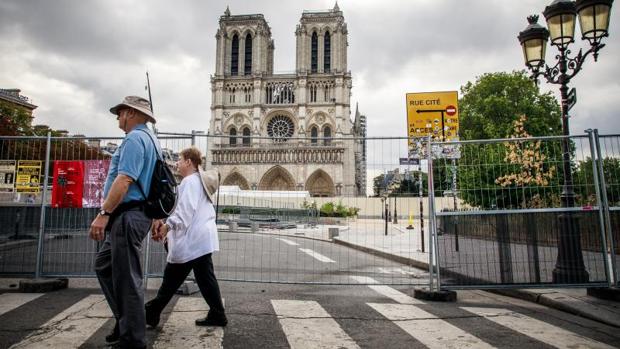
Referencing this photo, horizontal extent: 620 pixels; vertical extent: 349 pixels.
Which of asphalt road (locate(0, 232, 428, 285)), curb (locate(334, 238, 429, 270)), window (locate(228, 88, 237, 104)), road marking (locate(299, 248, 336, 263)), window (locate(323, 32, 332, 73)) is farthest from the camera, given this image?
window (locate(228, 88, 237, 104))

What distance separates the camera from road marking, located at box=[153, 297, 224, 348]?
284cm

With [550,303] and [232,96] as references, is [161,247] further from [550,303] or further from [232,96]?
[232,96]

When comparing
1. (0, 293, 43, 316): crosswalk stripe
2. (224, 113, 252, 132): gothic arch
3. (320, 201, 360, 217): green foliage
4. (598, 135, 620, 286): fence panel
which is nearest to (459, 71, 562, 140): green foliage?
(320, 201, 360, 217): green foliage

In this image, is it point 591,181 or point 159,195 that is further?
point 591,181

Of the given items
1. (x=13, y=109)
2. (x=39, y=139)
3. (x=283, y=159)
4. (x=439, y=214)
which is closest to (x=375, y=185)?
(x=439, y=214)

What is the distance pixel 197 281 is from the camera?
3.36 m

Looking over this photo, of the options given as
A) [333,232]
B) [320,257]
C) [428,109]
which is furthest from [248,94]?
[320,257]

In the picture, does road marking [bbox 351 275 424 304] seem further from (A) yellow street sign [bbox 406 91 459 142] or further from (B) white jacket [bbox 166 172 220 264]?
(A) yellow street sign [bbox 406 91 459 142]

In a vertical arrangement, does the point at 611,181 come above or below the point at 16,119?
below

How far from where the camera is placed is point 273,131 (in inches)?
2085

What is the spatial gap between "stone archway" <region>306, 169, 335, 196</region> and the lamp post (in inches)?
1717

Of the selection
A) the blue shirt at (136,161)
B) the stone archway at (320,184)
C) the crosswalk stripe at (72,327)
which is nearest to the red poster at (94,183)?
the crosswalk stripe at (72,327)

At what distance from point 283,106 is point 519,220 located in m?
50.0

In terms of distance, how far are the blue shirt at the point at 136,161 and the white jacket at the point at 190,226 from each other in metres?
0.52
